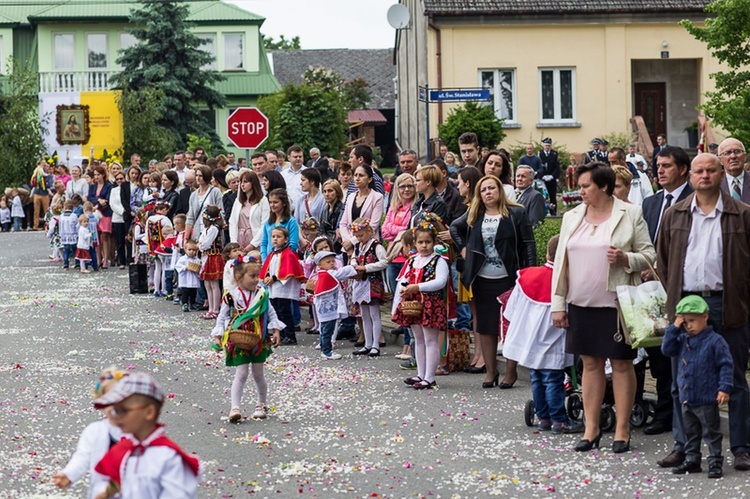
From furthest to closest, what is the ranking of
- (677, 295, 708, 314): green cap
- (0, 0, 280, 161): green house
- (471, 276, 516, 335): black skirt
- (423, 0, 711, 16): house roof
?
(0, 0, 280, 161): green house, (423, 0, 711, 16): house roof, (471, 276, 516, 335): black skirt, (677, 295, 708, 314): green cap

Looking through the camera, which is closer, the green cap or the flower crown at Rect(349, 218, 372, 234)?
the green cap

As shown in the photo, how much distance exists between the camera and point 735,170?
33.9 ft

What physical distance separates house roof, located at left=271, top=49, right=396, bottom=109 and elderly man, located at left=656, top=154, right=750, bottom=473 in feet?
216

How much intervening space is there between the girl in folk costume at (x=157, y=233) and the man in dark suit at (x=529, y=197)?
907 cm

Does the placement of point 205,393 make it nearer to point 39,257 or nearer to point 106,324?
point 106,324

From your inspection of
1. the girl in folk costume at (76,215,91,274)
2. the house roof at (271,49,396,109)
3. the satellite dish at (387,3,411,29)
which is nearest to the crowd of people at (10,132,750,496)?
the girl in folk costume at (76,215,91,274)

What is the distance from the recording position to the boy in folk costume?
5391 millimetres

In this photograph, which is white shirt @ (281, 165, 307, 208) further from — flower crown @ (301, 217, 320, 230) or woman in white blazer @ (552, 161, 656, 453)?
woman in white blazer @ (552, 161, 656, 453)

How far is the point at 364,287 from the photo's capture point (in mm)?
14141

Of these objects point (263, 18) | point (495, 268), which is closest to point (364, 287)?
point (495, 268)

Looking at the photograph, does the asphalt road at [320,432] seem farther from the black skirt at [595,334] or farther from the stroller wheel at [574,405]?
the black skirt at [595,334]

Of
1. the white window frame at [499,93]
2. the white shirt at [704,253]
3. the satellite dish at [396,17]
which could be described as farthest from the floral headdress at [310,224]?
the white window frame at [499,93]

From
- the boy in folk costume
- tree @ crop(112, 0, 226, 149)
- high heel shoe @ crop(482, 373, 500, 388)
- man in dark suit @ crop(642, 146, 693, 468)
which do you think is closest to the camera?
the boy in folk costume

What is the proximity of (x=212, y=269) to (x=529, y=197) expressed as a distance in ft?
21.3
